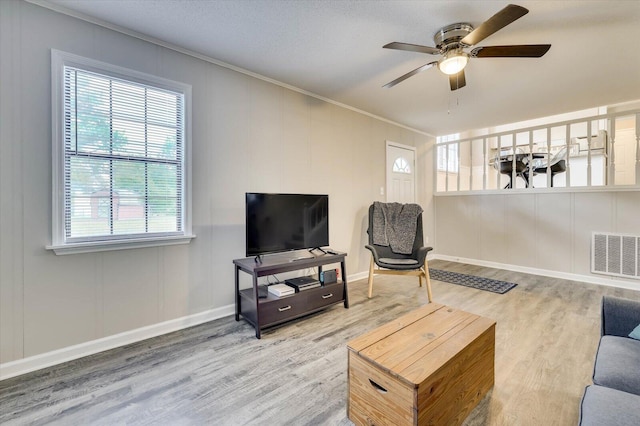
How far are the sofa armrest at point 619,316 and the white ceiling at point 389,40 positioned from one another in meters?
1.96

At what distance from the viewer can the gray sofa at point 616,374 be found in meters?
0.91

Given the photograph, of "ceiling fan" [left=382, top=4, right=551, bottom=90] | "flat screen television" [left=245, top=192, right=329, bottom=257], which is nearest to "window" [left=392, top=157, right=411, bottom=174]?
"flat screen television" [left=245, top=192, right=329, bottom=257]

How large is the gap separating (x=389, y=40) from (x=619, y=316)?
243 cm

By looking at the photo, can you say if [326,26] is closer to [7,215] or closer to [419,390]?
[419,390]

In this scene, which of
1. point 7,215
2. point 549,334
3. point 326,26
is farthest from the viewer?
point 549,334

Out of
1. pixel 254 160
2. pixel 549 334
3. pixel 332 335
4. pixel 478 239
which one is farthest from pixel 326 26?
pixel 478 239

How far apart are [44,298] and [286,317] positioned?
1.75 meters

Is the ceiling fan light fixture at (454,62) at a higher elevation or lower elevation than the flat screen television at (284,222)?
higher

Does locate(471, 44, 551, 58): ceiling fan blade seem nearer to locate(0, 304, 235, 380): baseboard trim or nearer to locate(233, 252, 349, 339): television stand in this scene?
locate(233, 252, 349, 339): television stand

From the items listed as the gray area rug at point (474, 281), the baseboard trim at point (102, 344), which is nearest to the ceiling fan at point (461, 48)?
the gray area rug at point (474, 281)

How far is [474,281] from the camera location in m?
3.87

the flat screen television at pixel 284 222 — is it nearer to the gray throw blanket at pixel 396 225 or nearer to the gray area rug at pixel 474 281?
the gray throw blanket at pixel 396 225

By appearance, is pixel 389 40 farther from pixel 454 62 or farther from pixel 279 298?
pixel 279 298

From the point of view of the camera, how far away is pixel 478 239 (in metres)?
4.93
